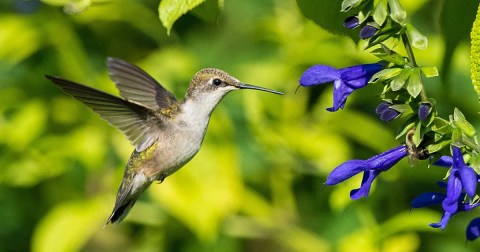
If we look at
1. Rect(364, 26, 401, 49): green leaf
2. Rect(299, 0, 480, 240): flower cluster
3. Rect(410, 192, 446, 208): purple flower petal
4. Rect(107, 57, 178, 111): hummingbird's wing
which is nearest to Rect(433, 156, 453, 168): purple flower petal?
Rect(299, 0, 480, 240): flower cluster

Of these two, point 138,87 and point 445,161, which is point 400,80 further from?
point 138,87

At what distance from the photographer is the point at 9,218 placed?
3518 millimetres

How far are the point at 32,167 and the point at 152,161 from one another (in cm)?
113

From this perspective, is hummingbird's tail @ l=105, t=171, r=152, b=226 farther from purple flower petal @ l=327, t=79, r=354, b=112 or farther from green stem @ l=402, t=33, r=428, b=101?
green stem @ l=402, t=33, r=428, b=101

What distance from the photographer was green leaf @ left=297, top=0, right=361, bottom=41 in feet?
4.14

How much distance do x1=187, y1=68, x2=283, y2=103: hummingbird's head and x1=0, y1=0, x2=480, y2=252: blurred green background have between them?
0.61m

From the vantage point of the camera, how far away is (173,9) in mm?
1227

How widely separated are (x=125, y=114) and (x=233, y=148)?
0.82 meters

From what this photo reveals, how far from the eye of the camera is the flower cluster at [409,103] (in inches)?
45.7

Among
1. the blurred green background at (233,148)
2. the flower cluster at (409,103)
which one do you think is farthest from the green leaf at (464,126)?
the blurred green background at (233,148)

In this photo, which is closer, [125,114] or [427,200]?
[427,200]

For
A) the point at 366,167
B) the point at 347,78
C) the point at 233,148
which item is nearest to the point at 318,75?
the point at 347,78

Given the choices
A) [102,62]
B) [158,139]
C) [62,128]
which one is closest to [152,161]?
[158,139]

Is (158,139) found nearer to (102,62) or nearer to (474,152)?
(474,152)
